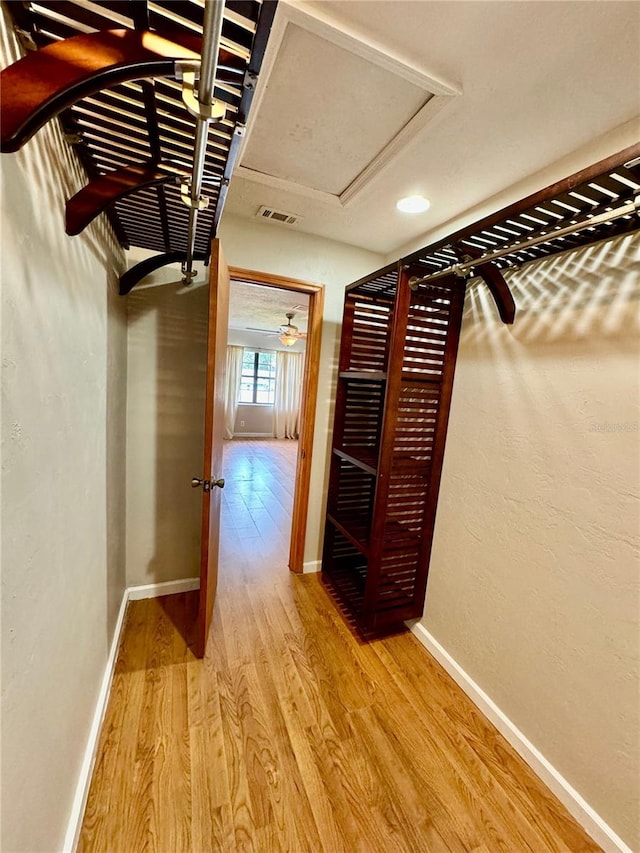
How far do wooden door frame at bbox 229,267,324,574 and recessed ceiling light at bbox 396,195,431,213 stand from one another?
711mm

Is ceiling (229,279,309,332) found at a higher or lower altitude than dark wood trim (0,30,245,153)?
higher

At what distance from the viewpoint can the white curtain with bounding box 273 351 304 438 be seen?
824 cm

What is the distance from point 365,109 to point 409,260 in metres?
0.61

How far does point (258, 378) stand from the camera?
838 cm

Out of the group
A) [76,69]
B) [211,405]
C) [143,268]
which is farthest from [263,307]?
[76,69]

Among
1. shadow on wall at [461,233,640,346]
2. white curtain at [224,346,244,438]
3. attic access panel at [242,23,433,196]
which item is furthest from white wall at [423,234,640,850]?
white curtain at [224,346,244,438]

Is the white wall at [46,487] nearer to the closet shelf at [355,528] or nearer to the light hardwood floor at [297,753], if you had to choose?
the light hardwood floor at [297,753]

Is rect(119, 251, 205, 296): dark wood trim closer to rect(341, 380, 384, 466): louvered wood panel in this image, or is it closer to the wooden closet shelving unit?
the wooden closet shelving unit

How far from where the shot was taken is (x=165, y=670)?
5.56 feet

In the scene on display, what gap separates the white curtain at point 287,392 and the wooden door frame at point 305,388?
5.76 m

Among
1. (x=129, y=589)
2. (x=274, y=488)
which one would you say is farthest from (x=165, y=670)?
(x=274, y=488)

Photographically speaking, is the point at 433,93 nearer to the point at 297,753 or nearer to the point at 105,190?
the point at 105,190

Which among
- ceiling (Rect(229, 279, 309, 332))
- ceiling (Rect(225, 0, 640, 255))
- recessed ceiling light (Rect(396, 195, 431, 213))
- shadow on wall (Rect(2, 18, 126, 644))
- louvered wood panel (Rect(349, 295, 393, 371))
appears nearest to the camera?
shadow on wall (Rect(2, 18, 126, 644))

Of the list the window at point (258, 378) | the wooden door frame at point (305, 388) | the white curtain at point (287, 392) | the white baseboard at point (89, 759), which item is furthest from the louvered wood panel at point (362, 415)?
the window at point (258, 378)
